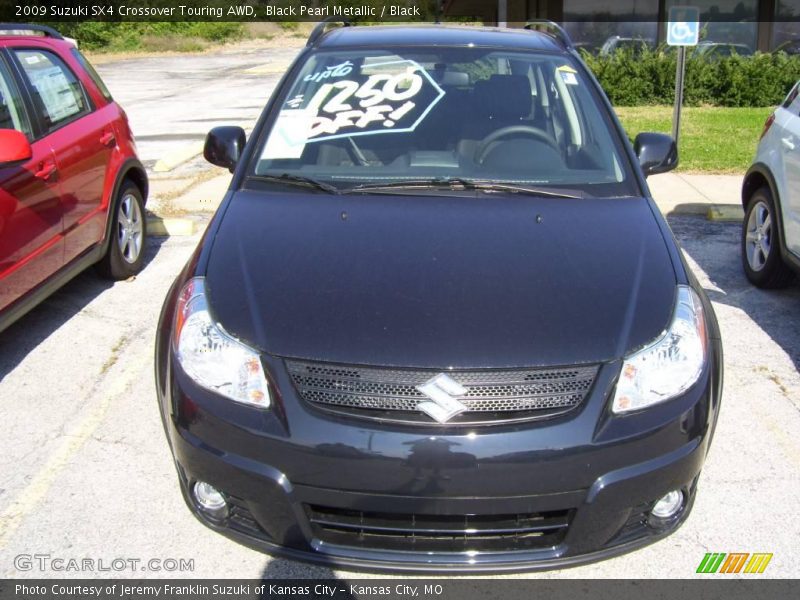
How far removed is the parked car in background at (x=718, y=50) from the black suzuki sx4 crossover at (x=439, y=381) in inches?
549

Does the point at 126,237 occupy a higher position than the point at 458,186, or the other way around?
the point at 458,186

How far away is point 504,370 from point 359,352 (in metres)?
0.43

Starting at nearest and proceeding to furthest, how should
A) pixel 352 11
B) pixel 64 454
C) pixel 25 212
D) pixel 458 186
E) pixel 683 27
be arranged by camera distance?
pixel 458 186 → pixel 64 454 → pixel 25 212 → pixel 683 27 → pixel 352 11

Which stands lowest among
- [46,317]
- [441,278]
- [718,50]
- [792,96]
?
[718,50]

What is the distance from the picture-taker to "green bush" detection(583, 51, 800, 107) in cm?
1486

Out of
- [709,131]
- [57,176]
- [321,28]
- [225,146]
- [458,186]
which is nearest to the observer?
[458,186]

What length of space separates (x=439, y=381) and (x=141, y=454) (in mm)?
1744

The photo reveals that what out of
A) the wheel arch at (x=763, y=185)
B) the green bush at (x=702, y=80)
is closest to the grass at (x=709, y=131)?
the green bush at (x=702, y=80)

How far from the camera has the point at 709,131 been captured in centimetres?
1187

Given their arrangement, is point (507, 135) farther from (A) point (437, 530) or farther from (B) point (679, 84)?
(B) point (679, 84)

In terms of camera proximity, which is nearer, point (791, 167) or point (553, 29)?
point (553, 29)

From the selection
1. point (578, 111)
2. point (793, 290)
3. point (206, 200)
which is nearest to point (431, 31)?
point (578, 111)

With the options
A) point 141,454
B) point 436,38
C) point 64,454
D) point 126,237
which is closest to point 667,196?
point 436,38

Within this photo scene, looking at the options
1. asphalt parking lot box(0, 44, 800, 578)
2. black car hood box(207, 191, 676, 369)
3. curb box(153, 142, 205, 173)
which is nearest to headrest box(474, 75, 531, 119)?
black car hood box(207, 191, 676, 369)
